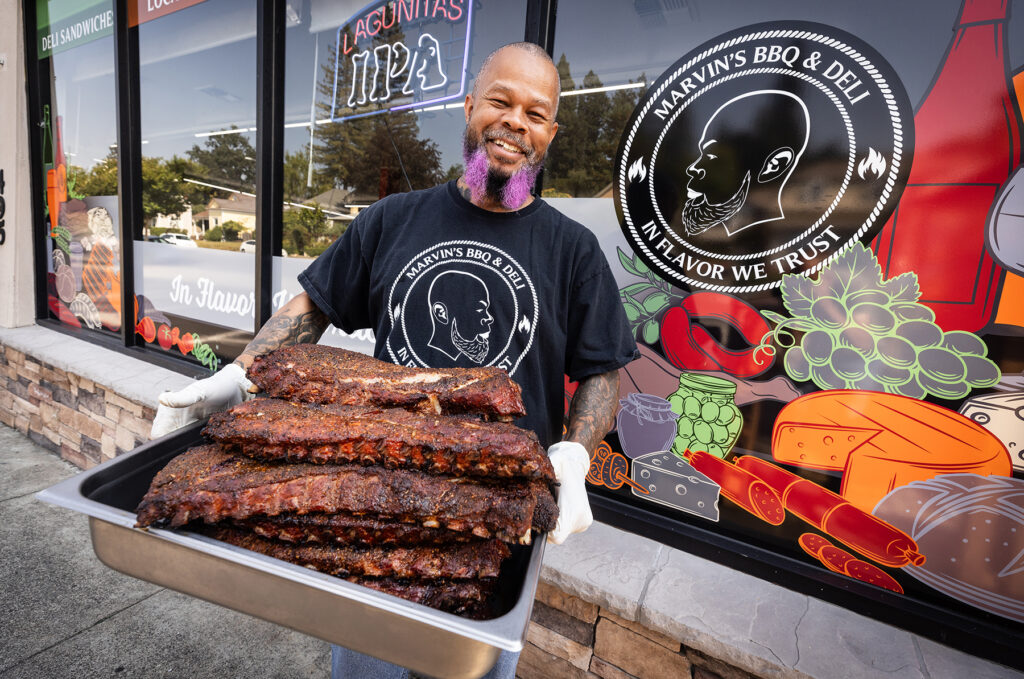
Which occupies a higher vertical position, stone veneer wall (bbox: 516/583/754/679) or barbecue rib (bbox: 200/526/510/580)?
barbecue rib (bbox: 200/526/510/580)

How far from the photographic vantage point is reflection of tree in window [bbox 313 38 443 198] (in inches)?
128

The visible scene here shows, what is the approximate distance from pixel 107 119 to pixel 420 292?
5166mm

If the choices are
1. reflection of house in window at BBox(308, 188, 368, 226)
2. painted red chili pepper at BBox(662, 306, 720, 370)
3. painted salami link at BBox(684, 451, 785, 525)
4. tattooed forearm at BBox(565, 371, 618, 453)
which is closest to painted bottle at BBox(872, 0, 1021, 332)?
painted red chili pepper at BBox(662, 306, 720, 370)

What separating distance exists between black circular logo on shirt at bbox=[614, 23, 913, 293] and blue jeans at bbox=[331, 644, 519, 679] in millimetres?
1811

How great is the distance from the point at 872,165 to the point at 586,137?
131 cm

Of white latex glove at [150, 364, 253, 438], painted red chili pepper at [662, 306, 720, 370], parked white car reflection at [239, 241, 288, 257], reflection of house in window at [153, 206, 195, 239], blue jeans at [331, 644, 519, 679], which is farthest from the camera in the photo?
reflection of house in window at [153, 206, 195, 239]

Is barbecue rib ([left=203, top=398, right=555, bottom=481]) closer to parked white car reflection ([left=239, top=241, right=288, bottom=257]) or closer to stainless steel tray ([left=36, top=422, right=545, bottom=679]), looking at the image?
stainless steel tray ([left=36, top=422, right=545, bottom=679])

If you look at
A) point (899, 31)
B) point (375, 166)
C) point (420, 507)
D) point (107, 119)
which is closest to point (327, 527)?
point (420, 507)

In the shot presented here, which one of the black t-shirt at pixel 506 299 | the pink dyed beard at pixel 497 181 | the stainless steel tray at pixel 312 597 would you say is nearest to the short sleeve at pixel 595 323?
the black t-shirt at pixel 506 299

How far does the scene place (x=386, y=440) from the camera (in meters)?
→ 1.00

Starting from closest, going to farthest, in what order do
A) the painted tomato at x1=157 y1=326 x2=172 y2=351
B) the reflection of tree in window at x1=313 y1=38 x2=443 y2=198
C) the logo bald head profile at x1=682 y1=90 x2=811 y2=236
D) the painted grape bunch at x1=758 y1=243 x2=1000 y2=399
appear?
1. the painted grape bunch at x1=758 y1=243 x2=1000 y2=399
2. the logo bald head profile at x1=682 y1=90 x2=811 y2=236
3. the reflection of tree in window at x1=313 y1=38 x2=443 y2=198
4. the painted tomato at x1=157 y1=326 x2=172 y2=351

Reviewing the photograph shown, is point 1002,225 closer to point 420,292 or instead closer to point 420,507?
point 420,292

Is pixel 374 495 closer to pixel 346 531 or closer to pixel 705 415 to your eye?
pixel 346 531

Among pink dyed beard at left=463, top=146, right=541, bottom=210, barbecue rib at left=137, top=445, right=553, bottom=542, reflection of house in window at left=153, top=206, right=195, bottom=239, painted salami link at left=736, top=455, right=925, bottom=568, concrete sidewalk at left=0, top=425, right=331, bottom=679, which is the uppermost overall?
pink dyed beard at left=463, top=146, right=541, bottom=210
